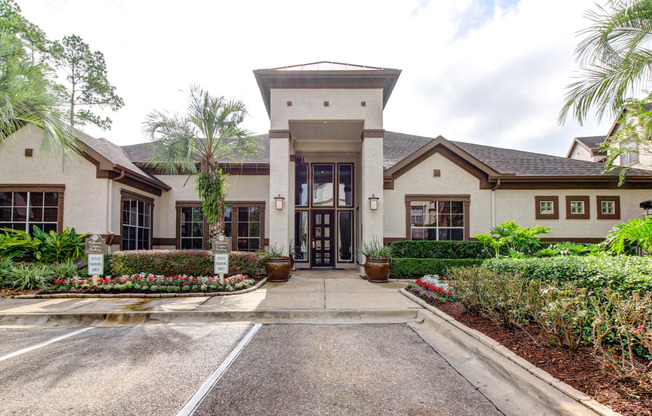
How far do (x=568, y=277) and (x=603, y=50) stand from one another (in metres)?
5.28

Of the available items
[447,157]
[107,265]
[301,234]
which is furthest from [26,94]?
[447,157]

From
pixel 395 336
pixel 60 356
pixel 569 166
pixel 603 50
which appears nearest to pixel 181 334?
pixel 60 356

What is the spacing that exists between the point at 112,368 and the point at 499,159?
15.7 metres

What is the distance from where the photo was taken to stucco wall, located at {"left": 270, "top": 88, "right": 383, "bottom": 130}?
12.3m

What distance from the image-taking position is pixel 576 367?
364cm

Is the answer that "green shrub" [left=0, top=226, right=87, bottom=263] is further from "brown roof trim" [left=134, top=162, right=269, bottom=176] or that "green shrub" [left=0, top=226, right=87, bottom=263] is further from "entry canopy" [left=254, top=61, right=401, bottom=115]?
"entry canopy" [left=254, top=61, right=401, bottom=115]

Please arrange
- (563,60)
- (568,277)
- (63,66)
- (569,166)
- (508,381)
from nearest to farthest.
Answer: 1. (508,381)
2. (568,277)
3. (563,60)
4. (569,166)
5. (63,66)

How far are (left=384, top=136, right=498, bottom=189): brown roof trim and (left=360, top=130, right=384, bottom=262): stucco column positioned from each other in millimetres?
1016

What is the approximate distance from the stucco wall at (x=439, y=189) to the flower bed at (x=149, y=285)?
20.6ft

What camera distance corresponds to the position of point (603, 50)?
744 centimetres

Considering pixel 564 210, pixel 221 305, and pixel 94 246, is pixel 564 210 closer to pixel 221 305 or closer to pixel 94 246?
pixel 221 305

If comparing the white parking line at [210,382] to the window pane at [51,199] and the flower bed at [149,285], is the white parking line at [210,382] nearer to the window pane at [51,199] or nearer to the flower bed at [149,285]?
the flower bed at [149,285]

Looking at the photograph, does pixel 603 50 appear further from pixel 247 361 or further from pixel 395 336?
pixel 247 361

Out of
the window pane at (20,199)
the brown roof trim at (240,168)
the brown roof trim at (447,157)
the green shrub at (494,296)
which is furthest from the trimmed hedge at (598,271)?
the window pane at (20,199)
